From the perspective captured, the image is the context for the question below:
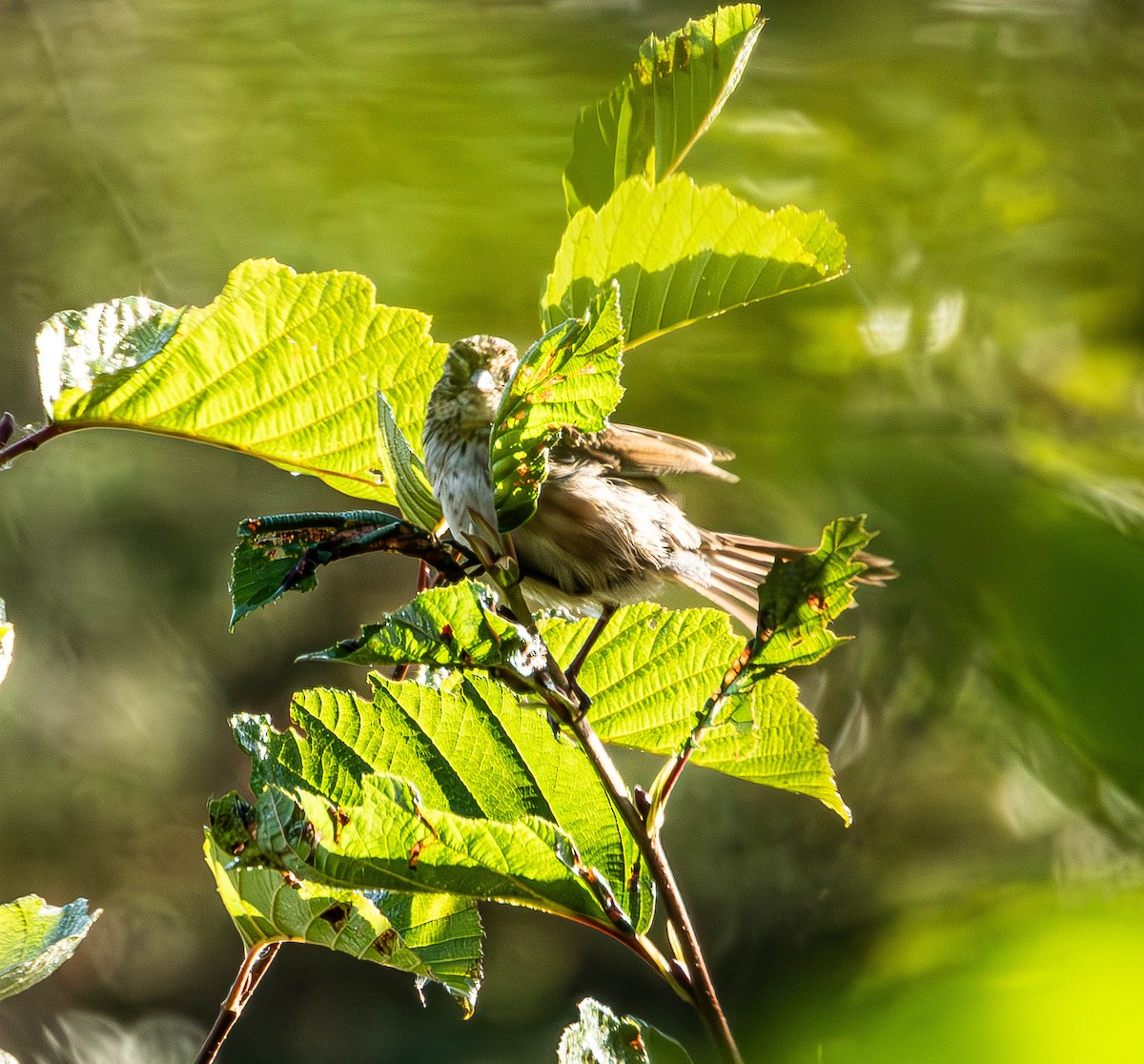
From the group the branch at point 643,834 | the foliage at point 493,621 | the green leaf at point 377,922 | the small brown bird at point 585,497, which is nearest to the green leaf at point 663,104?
the foliage at point 493,621

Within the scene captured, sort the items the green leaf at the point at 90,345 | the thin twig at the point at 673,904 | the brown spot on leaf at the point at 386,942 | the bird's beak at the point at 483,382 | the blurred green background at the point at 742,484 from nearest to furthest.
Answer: the blurred green background at the point at 742,484
the thin twig at the point at 673,904
the brown spot on leaf at the point at 386,942
the green leaf at the point at 90,345
the bird's beak at the point at 483,382

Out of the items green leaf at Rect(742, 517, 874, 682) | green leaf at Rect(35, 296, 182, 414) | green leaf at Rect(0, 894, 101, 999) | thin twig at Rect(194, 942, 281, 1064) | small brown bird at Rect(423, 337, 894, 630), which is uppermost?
green leaf at Rect(35, 296, 182, 414)

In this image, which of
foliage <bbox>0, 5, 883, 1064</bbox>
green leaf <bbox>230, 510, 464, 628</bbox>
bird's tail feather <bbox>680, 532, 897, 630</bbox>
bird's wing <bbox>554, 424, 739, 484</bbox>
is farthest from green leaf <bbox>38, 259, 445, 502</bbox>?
bird's tail feather <bbox>680, 532, 897, 630</bbox>

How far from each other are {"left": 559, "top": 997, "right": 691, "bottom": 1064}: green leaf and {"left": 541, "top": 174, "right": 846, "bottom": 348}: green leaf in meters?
0.43

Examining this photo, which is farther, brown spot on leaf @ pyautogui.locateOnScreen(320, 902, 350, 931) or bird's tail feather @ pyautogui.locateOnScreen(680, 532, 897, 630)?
bird's tail feather @ pyautogui.locateOnScreen(680, 532, 897, 630)

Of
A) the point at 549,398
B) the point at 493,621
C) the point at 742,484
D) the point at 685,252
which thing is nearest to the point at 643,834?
the point at 493,621

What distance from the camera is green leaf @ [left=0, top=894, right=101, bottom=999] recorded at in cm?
75

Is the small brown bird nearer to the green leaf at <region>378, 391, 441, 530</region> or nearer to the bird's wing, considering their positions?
the bird's wing

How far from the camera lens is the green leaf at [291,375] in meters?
0.90

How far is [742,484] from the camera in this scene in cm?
Result: 279

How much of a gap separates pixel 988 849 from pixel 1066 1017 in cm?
282

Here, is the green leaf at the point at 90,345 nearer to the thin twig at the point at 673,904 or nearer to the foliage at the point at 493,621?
the foliage at the point at 493,621

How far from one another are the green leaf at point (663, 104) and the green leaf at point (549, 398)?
0.18 m

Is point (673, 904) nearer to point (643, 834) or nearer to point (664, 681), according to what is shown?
point (643, 834)
